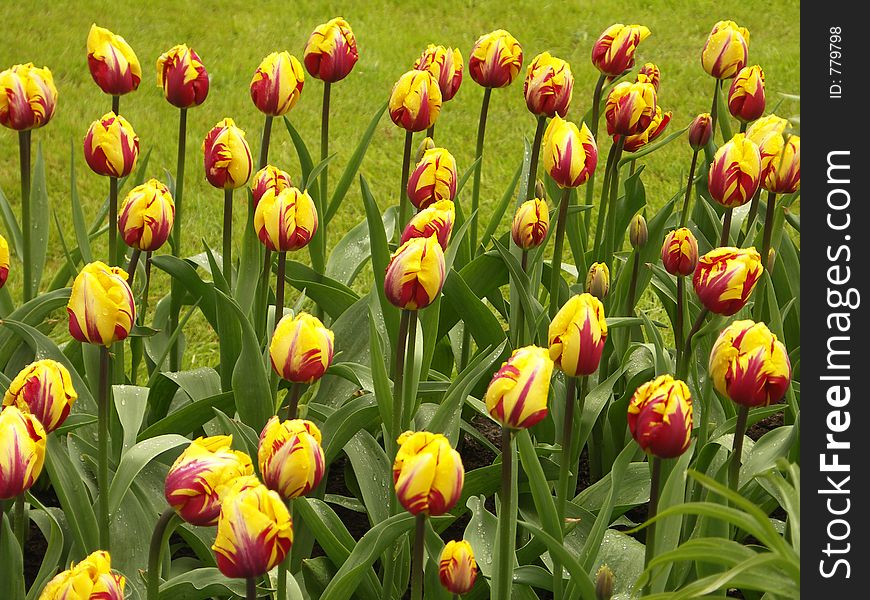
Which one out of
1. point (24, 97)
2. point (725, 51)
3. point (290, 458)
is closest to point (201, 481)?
point (290, 458)

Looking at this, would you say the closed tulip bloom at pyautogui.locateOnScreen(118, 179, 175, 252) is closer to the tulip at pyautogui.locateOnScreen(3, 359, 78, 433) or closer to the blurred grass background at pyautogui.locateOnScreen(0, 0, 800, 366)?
the tulip at pyautogui.locateOnScreen(3, 359, 78, 433)

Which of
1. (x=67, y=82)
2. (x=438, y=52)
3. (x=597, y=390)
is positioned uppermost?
(x=67, y=82)

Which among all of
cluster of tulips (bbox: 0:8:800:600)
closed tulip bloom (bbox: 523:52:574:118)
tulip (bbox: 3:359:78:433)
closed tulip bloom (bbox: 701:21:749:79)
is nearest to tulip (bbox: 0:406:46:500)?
cluster of tulips (bbox: 0:8:800:600)

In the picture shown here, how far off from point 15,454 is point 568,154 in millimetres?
988

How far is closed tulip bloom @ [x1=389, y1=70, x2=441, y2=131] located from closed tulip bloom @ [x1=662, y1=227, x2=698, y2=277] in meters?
0.50

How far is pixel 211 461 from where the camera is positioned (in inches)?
46.8

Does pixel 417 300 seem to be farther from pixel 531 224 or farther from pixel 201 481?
pixel 531 224

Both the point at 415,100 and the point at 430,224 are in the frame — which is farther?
the point at 415,100

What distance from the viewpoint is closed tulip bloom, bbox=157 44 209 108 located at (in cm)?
215

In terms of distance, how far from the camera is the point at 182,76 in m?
2.15

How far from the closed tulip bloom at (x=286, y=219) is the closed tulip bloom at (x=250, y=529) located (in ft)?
2.09
